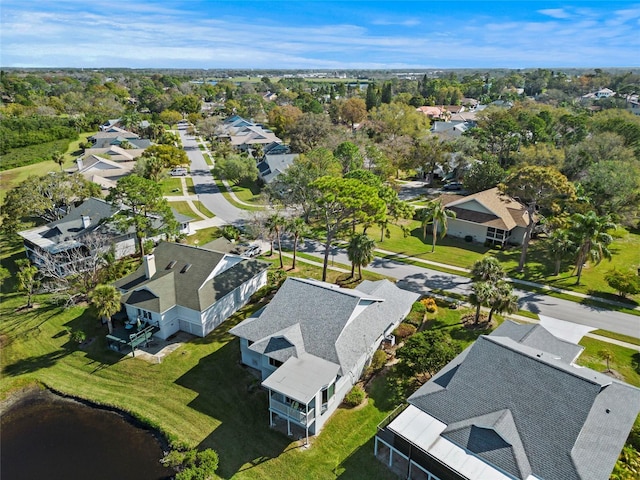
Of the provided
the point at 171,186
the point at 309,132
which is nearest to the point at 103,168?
the point at 171,186

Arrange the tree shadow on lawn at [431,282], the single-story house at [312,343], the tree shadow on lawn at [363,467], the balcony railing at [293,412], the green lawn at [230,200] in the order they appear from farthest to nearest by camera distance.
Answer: the green lawn at [230,200], the tree shadow on lawn at [431,282], the single-story house at [312,343], the balcony railing at [293,412], the tree shadow on lawn at [363,467]

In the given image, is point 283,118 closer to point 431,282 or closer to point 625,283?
point 431,282

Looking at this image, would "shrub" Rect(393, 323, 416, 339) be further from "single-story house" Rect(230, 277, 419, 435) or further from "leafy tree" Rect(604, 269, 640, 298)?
"leafy tree" Rect(604, 269, 640, 298)

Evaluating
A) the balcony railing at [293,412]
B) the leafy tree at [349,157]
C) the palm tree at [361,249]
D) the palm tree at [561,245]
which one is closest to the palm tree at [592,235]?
the palm tree at [561,245]

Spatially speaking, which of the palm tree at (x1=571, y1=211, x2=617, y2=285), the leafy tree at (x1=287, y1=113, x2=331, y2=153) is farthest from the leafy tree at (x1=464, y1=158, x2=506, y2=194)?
the leafy tree at (x1=287, y1=113, x2=331, y2=153)

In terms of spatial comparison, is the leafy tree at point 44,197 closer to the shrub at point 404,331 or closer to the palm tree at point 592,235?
the shrub at point 404,331

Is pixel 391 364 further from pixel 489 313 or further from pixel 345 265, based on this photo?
pixel 345 265
